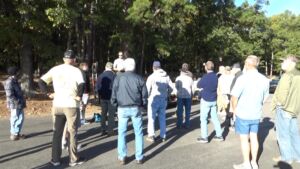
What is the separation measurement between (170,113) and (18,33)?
23.7 feet

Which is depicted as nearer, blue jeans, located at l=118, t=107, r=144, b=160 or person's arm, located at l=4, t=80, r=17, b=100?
blue jeans, located at l=118, t=107, r=144, b=160

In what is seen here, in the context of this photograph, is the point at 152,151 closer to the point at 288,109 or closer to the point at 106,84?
the point at 106,84

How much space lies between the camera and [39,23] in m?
17.5

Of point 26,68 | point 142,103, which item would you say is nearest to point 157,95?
point 142,103

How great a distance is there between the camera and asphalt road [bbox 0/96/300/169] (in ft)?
26.9

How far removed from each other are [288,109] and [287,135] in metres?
0.51

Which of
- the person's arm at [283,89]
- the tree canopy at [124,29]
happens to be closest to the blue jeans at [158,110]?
the person's arm at [283,89]

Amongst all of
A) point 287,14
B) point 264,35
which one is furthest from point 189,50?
point 287,14

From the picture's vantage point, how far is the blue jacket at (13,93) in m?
10.3

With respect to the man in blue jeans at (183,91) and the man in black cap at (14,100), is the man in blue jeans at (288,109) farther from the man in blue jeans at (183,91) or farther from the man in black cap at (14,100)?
the man in black cap at (14,100)

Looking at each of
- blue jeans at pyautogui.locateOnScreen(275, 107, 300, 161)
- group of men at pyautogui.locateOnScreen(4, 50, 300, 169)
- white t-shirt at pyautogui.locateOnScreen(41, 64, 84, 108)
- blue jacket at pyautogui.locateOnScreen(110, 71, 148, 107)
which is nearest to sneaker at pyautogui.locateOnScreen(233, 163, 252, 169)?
group of men at pyautogui.locateOnScreen(4, 50, 300, 169)

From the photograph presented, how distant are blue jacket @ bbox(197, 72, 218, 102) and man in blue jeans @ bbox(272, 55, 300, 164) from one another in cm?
230

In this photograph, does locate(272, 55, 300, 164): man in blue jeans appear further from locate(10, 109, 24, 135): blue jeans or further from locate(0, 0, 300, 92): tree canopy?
locate(0, 0, 300, 92): tree canopy

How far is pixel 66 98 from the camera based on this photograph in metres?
7.82
